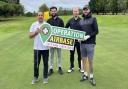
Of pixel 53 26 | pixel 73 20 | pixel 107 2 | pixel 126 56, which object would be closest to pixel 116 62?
pixel 126 56

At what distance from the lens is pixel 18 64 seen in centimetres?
1387

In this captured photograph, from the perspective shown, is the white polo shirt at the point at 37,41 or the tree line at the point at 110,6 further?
the tree line at the point at 110,6

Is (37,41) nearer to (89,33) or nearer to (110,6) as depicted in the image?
(89,33)

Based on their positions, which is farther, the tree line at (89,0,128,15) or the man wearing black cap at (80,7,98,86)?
the tree line at (89,0,128,15)

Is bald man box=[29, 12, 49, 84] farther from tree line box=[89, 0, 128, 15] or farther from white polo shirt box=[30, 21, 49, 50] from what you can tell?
tree line box=[89, 0, 128, 15]

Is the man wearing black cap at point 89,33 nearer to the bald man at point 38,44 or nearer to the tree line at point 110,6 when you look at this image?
the bald man at point 38,44

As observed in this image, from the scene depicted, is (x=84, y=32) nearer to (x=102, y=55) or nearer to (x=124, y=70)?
(x=124, y=70)

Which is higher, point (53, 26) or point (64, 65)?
point (53, 26)

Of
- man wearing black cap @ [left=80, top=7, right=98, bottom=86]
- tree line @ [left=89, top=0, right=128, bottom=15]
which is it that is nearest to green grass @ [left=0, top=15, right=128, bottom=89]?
man wearing black cap @ [left=80, top=7, right=98, bottom=86]

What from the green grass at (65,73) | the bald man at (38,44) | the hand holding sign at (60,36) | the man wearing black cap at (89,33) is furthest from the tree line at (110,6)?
the bald man at (38,44)

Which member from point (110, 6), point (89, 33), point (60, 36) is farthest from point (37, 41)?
point (110, 6)

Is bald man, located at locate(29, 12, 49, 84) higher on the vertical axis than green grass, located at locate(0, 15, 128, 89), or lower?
higher

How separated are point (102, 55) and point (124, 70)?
3812 mm

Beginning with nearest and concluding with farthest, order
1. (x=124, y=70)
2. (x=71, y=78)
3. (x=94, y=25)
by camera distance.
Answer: (x=94, y=25), (x=71, y=78), (x=124, y=70)
